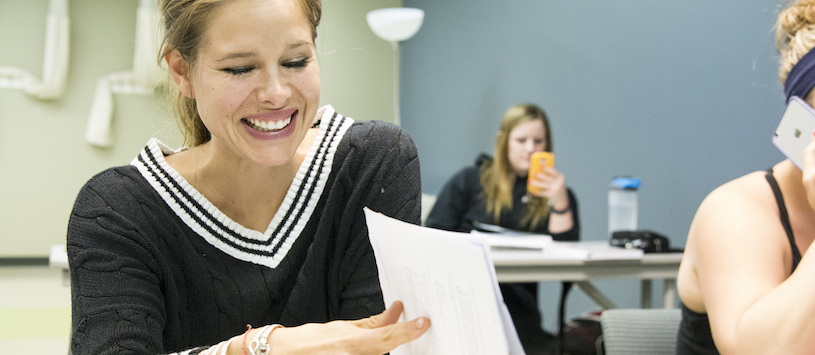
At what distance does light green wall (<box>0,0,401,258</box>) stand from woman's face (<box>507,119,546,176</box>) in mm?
2488

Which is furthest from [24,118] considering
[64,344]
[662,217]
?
[662,217]

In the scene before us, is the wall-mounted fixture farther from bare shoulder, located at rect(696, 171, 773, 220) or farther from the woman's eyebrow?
bare shoulder, located at rect(696, 171, 773, 220)

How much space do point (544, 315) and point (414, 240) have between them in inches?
141

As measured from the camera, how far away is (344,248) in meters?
1.08

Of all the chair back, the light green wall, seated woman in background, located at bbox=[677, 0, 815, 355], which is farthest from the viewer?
the light green wall

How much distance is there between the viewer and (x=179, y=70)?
980 millimetres

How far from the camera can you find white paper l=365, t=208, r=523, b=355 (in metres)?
0.52

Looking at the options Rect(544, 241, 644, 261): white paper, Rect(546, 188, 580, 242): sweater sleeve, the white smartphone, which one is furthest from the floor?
the white smartphone

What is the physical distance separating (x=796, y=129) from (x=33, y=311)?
4.36m

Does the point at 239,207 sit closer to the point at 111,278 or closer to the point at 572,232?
Answer: the point at 111,278

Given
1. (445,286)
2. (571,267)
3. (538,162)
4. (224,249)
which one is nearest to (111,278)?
(224,249)

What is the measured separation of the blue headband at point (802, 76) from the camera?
0.94 metres

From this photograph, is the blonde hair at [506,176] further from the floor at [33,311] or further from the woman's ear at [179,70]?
the woman's ear at [179,70]

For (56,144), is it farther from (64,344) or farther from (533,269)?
(533,269)
